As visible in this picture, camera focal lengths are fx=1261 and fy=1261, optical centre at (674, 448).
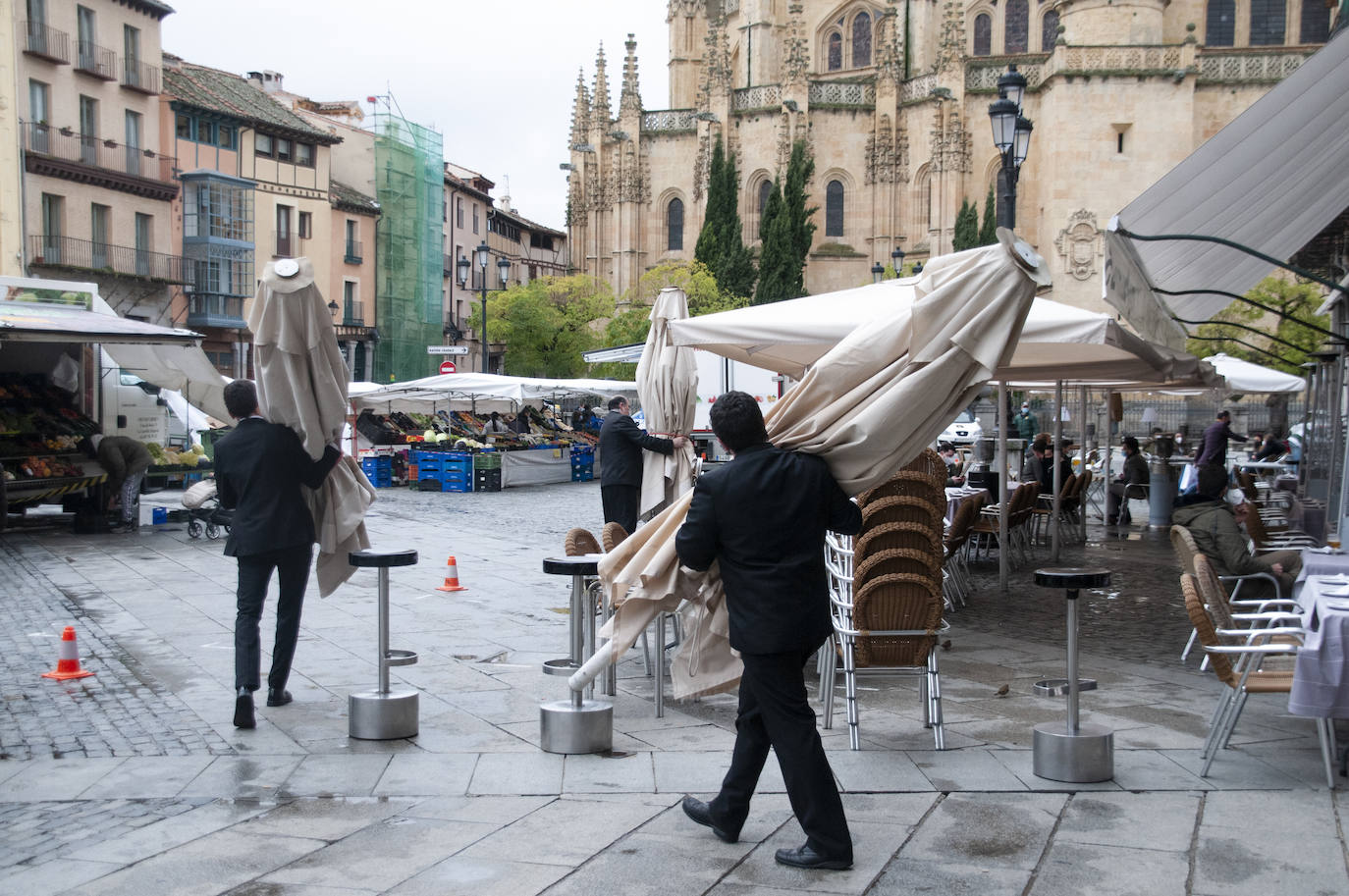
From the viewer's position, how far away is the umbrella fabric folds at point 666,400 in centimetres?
1052

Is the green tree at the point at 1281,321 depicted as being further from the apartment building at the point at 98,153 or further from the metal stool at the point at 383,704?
the apartment building at the point at 98,153

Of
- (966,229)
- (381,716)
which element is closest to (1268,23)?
(966,229)

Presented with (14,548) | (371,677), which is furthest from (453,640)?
(14,548)

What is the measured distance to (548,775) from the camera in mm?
5668

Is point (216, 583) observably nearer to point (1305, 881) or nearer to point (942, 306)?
point (942, 306)

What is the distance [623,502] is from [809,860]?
6.48 metres

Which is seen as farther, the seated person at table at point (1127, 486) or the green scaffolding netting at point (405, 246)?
the green scaffolding netting at point (405, 246)

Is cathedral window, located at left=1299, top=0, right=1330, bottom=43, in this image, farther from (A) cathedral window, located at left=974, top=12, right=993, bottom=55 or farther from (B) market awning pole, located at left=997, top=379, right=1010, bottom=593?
(B) market awning pole, located at left=997, top=379, right=1010, bottom=593

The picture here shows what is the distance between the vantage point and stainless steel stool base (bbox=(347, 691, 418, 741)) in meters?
6.25

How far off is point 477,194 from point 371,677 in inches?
2554

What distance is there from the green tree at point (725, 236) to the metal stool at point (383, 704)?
49481mm

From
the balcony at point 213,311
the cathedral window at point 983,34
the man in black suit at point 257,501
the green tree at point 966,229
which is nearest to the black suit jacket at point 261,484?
the man in black suit at point 257,501

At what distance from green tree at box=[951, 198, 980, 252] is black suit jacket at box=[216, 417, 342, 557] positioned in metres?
48.3

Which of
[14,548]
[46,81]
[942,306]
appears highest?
[46,81]
